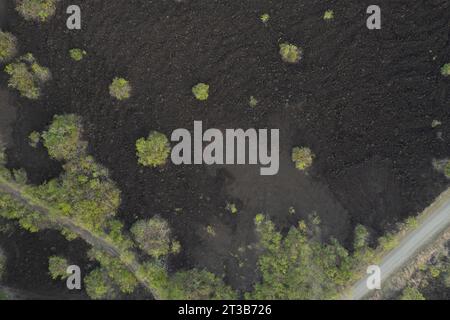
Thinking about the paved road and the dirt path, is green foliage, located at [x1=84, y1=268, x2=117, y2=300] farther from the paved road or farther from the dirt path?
the paved road

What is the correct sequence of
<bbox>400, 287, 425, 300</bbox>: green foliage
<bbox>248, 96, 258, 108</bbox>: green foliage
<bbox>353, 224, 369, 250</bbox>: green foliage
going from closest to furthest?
<bbox>400, 287, 425, 300</bbox>: green foliage → <bbox>353, 224, 369, 250</bbox>: green foliage → <bbox>248, 96, 258, 108</bbox>: green foliage

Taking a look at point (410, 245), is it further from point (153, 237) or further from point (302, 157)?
point (153, 237)

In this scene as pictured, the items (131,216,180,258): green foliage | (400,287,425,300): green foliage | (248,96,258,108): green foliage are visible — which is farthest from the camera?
(248,96,258,108): green foliage

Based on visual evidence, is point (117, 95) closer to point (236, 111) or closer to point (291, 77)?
point (236, 111)

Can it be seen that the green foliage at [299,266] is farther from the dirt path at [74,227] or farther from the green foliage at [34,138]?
the green foliage at [34,138]

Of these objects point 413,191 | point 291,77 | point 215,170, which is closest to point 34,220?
point 215,170

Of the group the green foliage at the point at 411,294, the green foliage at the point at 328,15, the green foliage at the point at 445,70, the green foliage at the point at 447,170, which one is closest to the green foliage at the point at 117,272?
the green foliage at the point at 411,294

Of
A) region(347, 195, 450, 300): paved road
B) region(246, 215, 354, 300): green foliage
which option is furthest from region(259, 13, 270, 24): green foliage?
region(347, 195, 450, 300): paved road
